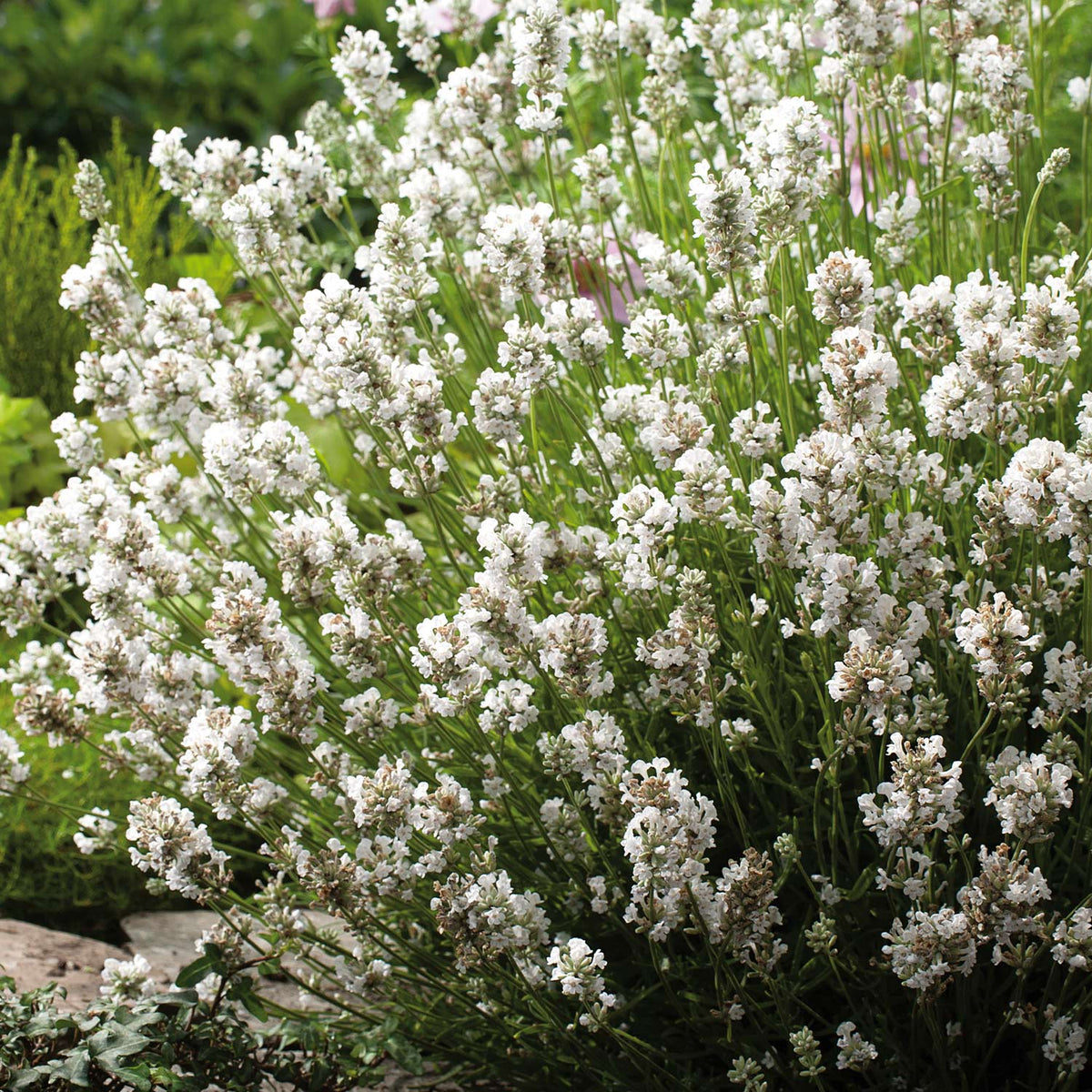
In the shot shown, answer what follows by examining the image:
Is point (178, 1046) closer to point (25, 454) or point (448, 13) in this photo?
point (448, 13)

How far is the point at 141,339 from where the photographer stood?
2.54 meters

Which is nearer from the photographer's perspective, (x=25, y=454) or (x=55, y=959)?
(x=55, y=959)

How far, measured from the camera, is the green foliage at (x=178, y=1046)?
5.96 feet

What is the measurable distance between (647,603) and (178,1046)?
3.28 ft

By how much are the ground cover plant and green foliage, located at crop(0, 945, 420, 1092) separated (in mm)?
112

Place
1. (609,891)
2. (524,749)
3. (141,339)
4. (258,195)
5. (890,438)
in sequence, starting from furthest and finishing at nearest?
(141,339)
(524,749)
(258,195)
(609,891)
(890,438)

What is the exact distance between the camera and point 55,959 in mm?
2674

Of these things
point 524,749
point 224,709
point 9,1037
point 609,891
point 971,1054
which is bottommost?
point 9,1037

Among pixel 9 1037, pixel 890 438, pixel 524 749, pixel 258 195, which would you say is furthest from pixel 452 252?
pixel 9 1037

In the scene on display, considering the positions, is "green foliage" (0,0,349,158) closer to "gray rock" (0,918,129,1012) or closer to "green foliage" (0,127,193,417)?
"green foliage" (0,127,193,417)

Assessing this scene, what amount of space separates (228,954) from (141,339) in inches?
46.4

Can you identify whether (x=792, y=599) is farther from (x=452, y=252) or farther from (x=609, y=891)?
(x=452, y=252)

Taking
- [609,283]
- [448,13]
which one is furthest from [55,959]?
[448,13]

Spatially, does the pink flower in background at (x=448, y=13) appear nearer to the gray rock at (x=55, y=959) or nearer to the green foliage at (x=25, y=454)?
the green foliage at (x=25, y=454)
